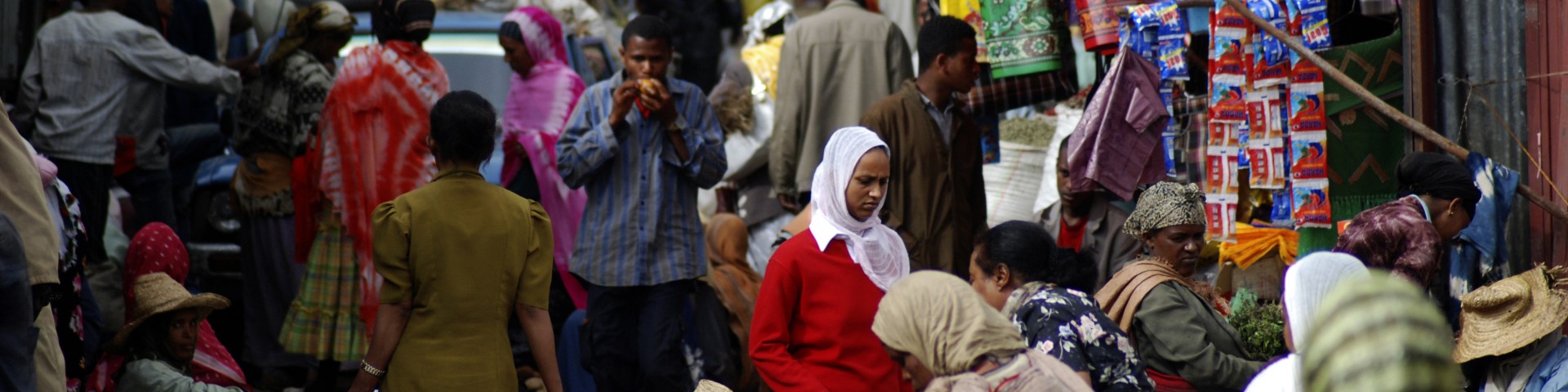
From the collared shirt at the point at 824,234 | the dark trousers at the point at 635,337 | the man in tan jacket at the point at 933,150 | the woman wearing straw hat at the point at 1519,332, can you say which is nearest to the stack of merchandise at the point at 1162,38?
the man in tan jacket at the point at 933,150

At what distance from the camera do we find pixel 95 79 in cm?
803

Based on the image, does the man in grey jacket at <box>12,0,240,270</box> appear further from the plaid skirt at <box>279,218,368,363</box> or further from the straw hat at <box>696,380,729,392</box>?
the straw hat at <box>696,380,729,392</box>

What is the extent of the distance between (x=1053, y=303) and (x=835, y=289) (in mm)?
654

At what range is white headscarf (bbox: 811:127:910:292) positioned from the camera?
4.82 metres

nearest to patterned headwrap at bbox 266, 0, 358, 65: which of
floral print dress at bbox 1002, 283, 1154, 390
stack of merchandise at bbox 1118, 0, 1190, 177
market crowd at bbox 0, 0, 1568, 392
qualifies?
market crowd at bbox 0, 0, 1568, 392

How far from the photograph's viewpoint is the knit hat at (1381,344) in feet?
7.81

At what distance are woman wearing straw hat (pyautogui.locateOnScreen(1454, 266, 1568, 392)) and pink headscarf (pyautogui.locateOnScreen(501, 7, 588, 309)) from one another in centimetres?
416

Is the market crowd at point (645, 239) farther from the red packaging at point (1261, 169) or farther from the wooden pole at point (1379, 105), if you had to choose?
the red packaging at point (1261, 169)

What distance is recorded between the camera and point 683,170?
6762 millimetres

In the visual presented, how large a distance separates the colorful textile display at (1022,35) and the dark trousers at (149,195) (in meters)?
4.45

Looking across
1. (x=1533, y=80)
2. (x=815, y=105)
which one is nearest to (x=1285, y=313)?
(x=1533, y=80)

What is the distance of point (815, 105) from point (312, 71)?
247 centimetres

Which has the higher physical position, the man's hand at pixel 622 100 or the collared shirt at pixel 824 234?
the man's hand at pixel 622 100

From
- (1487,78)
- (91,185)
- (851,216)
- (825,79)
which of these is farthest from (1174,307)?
(91,185)
